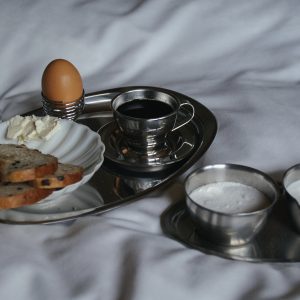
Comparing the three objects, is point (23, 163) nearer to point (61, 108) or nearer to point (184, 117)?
point (61, 108)

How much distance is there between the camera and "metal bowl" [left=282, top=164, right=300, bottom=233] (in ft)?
2.47

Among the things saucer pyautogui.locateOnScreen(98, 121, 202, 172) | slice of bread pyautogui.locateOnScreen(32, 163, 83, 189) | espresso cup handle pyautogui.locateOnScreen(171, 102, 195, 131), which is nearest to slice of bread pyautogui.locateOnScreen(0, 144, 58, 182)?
slice of bread pyautogui.locateOnScreen(32, 163, 83, 189)

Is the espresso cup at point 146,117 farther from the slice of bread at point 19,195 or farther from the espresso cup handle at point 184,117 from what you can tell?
the slice of bread at point 19,195

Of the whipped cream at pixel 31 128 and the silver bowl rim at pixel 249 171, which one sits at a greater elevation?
the whipped cream at pixel 31 128

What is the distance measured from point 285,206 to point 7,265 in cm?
36

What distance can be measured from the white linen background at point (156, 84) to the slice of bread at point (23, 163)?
67mm

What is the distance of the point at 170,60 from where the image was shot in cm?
123

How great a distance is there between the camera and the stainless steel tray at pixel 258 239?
0.74m

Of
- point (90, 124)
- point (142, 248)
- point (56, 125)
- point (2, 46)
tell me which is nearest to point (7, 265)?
point (142, 248)

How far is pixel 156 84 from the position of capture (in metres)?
1.17

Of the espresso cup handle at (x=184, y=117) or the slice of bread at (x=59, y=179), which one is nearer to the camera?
the slice of bread at (x=59, y=179)

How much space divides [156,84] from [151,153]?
0.28m

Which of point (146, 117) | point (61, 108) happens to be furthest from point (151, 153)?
point (61, 108)

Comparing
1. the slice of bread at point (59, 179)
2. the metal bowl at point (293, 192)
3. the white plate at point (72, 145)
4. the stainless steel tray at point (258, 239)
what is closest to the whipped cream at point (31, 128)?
the white plate at point (72, 145)
